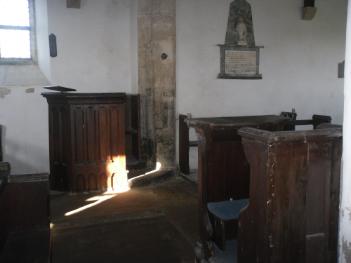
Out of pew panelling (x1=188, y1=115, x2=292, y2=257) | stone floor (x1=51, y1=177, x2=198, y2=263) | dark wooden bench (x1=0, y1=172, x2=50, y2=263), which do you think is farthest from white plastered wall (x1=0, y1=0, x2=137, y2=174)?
pew panelling (x1=188, y1=115, x2=292, y2=257)

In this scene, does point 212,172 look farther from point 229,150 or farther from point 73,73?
point 73,73

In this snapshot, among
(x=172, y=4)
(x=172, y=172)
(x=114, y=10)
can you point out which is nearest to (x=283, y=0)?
(x=172, y=4)

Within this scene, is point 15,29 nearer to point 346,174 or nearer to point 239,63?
point 239,63

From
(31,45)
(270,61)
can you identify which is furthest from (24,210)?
(270,61)

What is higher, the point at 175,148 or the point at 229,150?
the point at 229,150

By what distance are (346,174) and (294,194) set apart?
229mm

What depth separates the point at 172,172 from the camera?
196 inches

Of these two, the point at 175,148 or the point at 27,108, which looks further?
the point at 175,148

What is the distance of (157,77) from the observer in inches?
194

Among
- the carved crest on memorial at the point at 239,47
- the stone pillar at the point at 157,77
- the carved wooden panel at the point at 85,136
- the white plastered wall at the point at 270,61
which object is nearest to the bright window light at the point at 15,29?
the carved wooden panel at the point at 85,136

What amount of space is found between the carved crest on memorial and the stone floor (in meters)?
2.04

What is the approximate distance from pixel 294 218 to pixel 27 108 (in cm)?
405

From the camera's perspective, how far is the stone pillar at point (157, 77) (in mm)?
4840

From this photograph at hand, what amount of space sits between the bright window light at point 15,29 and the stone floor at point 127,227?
210cm
